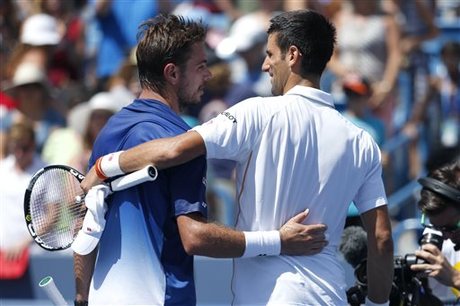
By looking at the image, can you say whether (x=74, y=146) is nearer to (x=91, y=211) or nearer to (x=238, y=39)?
(x=238, y=39)

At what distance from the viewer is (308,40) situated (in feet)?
13.1

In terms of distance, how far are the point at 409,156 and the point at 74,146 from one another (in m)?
2.99

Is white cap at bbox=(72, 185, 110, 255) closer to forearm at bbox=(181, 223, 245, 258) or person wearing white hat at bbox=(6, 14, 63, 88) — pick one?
forearm at bbox=(181, 223, 245, 258)

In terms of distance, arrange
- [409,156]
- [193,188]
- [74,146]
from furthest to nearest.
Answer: [409,156] → [74,146] → [193,188]

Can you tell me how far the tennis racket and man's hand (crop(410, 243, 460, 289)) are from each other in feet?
4.70

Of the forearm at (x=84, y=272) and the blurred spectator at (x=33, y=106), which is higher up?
the forearm at (x=84, y=272)

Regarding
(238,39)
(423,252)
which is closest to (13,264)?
(238,39)

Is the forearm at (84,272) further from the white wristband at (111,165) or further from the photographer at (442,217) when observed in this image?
the photographer at (442,217)

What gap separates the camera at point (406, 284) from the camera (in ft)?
14.8

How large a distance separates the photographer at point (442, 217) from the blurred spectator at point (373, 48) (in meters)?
4.88

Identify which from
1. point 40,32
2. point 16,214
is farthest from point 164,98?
point 40,32

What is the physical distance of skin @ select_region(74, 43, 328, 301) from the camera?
3.81 m

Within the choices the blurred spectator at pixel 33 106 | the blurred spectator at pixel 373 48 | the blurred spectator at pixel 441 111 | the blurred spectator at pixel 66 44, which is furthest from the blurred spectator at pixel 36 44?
the blurred spectator at pixel 441 111

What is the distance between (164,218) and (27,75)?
19.5 feet
